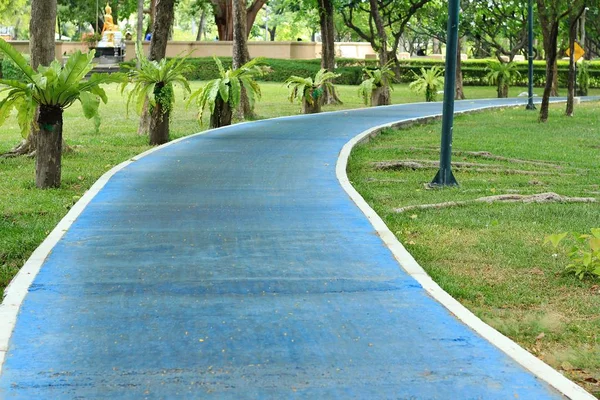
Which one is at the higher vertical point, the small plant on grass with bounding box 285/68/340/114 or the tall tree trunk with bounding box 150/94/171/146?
the small plant on grass with bounding box 285/68/340/114

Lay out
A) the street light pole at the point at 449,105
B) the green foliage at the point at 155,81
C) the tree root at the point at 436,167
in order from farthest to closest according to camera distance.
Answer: the green foliage at the point at 155,81, the tree root at the point at 436,167, the street light pole at the point at 449,105

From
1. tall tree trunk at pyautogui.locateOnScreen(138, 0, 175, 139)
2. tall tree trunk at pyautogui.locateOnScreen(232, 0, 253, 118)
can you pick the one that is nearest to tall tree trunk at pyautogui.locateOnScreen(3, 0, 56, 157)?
tall tree trunk at pyautogui.locateOnScreen(138, 0, 175, 139)

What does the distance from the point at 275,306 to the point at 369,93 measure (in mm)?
23660

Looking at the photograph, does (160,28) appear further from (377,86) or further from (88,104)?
(377,86)

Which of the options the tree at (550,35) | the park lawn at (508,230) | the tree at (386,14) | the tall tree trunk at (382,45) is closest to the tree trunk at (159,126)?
the park lawn at (508,230)

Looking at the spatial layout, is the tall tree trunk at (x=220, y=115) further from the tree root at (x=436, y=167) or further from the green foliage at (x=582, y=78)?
the green foliage at (x=582, y=78)

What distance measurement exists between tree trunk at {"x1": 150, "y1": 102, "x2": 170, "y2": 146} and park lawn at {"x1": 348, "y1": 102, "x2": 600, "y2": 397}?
11.4 feet

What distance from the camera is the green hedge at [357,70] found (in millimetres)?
47250

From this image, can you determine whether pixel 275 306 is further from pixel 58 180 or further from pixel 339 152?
pixel 339 152

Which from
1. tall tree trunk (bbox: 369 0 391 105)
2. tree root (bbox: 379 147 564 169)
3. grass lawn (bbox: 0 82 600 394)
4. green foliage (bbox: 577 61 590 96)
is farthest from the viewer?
green foliage (bbox: 577 61 590 96)

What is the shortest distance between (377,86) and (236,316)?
24.5 metres

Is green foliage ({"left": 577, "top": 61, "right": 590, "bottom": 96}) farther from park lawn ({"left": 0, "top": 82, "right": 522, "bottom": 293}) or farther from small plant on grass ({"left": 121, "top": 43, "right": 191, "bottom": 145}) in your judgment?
small plant on grass ({"left": 121, "top": 43, "right": 191, "bottom": 145})

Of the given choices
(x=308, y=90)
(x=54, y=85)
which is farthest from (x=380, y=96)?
(x=54, y=85)

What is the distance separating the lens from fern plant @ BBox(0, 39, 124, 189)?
1141 cm
